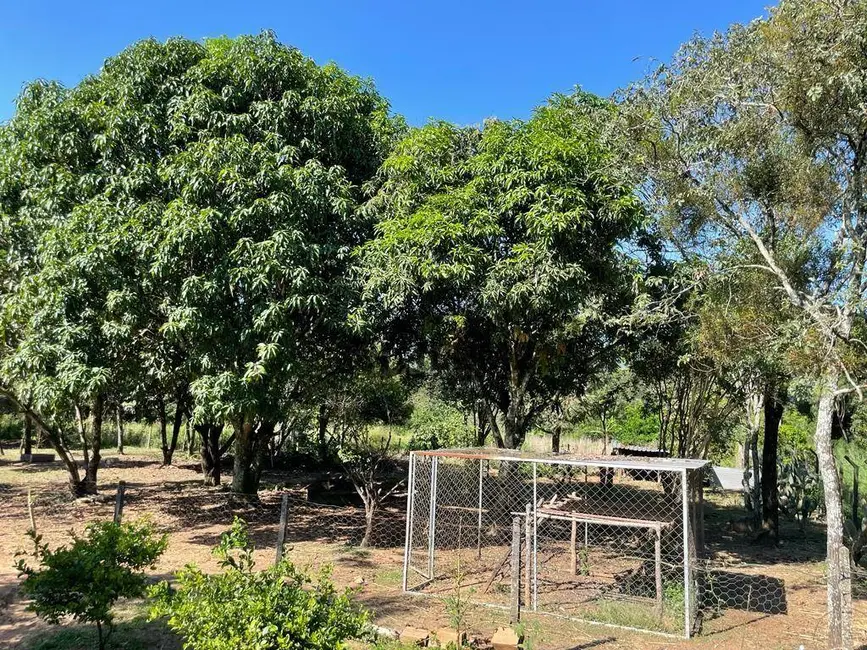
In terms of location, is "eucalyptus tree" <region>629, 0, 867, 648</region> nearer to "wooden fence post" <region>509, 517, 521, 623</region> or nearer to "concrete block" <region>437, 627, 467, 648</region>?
"wooden fence post" <region>509, 517, 521, 623</region>

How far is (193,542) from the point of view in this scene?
9969 millimetres

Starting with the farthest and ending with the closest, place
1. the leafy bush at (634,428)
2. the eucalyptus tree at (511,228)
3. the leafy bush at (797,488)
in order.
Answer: the leafy bush at (634,428), the leafy bush at (797,488), the eucalyptus tree at (511,228)

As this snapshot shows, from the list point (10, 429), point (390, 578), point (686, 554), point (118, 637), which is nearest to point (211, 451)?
point (390, 578)

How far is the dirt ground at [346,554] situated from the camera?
233 inches

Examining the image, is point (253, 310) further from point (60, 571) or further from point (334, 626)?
point (334, 626)

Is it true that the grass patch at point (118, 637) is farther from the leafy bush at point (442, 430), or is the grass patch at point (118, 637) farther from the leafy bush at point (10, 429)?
the leafy bush at point (10, 429)

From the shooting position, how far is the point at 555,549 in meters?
10.9

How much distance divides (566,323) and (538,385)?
3.95 m

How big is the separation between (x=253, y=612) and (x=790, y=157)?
710 centimetres

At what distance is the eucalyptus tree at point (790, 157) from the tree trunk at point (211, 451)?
13412 mm

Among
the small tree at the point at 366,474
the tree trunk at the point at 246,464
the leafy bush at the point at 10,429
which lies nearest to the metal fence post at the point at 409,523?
the small tree at the point at 366,474

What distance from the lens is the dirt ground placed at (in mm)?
5910

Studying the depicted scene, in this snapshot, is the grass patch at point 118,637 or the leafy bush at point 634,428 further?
the leafy bush at point 634,428

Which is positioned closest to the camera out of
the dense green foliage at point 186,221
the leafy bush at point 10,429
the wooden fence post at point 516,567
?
the wooden fence post at point 516,567
